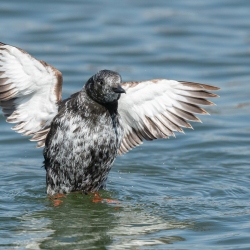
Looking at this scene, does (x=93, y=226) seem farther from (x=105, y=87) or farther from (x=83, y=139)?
(x=105, y=87)

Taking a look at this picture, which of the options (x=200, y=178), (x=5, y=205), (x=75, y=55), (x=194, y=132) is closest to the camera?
(x=5, y=205)

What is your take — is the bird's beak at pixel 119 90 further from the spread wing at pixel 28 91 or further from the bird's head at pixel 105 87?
the spread wing at pixel 28 91

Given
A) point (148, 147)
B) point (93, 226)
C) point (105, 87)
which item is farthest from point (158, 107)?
point (148, 147)

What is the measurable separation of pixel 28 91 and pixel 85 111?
0.83 metres

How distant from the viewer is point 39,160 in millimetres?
11992

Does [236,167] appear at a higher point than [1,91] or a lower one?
lower

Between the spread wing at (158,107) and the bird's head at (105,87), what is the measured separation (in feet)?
0.84

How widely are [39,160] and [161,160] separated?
1.93 meters

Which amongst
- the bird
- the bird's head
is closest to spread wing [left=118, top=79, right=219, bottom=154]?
the bird

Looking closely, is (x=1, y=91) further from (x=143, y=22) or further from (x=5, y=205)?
(x=143, y=22)

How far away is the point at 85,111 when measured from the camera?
9.26m

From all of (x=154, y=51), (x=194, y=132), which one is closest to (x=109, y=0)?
(x=154, y=51)

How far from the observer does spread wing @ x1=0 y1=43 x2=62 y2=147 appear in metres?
9.15

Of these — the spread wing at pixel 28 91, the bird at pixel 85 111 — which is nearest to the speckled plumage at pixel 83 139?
the bird at pixel 85 111
